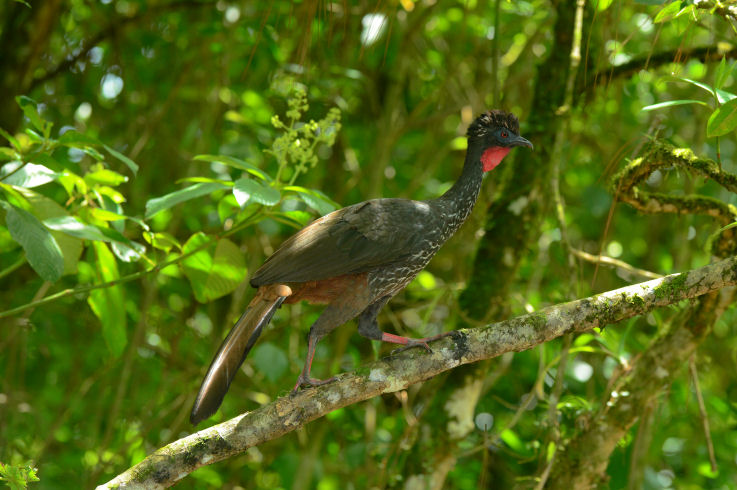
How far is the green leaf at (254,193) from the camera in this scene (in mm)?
2484

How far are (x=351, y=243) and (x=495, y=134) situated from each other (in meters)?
0.88

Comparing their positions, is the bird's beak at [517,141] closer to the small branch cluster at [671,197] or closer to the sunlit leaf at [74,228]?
the small branch cluster at [671,197]

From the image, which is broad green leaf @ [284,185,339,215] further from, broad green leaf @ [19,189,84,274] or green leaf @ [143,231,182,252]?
broad green leaf @ [19,189,84,274]

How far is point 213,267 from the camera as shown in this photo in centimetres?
304

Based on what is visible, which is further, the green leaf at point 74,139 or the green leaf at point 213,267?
the green leaf at point 213,267

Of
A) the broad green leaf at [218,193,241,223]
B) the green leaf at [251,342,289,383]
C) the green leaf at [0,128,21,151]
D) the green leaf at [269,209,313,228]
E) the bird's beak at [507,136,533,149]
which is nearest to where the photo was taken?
the green leaf at [0,128,21,151]

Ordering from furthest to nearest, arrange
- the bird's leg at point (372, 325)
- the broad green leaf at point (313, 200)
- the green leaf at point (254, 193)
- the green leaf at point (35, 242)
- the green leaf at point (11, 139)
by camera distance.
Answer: the bird's leg at point (372, 325)
the broad green leaf at point (313, 200)
the green leaf at point (11, 139)
the green leaf at point (254, 193)
the green leaf at point (35, 242)

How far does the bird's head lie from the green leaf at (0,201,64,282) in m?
1.88

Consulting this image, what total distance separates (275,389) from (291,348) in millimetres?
326

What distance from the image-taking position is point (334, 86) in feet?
15.9

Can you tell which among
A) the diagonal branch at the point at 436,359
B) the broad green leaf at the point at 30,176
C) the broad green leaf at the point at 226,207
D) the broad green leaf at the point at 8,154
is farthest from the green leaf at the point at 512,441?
the broad green leaf at the point at 8,154

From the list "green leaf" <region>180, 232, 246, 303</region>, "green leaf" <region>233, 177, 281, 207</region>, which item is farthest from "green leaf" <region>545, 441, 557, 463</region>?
"green leaf" <region>233, 177, 281, 207</region>

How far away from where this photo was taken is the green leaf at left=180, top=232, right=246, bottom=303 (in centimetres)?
301

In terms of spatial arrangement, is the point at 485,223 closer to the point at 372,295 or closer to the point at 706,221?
the point at 372,295
